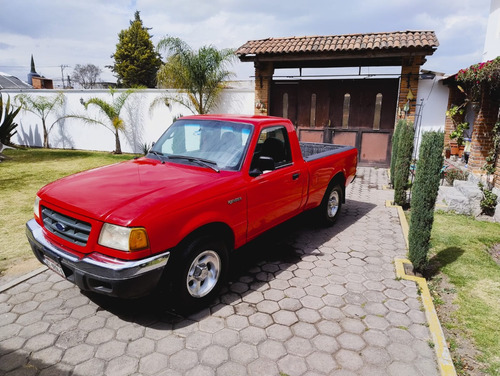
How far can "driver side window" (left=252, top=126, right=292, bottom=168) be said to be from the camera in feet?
13.8

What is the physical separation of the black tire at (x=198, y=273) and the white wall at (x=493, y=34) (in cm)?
1226

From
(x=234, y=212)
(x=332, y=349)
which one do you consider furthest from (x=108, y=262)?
(x=332, y=349)

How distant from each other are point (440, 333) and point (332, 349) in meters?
1.08

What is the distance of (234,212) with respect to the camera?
3607 millimetres

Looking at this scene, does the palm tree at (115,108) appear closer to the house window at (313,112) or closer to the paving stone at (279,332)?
the house window at (313,112)

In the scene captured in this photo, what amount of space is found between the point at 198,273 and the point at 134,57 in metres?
42.3

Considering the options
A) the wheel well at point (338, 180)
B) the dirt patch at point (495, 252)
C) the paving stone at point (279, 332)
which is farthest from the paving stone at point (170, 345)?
the dirt patch at point (495, 252)

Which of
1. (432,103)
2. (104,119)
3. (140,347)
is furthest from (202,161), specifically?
(104,119)

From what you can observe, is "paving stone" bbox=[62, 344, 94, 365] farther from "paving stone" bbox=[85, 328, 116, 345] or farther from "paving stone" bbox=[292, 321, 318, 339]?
"paving stone" bbox=[292, 321, 318, 339]

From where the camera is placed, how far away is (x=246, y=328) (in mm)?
3215

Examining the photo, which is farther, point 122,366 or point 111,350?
point 111,350

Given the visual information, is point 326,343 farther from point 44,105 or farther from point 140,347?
point 44,105

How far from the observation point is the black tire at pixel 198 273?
3.12 meters

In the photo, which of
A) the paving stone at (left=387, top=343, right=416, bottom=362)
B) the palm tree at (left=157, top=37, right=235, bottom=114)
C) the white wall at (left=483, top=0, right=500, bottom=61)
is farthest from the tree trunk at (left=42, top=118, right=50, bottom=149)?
the white wall at (left=483, top=0, right=500, bottom=61)
